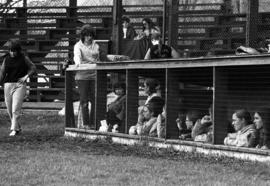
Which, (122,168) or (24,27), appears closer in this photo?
(122,168)

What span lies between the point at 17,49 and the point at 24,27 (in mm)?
9908

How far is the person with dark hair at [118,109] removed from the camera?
42.8 ft

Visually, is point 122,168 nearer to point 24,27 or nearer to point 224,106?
point 224,106

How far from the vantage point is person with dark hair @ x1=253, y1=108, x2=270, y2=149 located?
1054 centimetres

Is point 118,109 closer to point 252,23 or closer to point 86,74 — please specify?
point 86,74

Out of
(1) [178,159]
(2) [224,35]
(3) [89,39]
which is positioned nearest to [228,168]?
(1) [178,159]

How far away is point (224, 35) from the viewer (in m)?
19.8

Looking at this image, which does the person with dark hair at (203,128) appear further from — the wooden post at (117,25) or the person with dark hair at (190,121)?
the wooden post at (117,25)

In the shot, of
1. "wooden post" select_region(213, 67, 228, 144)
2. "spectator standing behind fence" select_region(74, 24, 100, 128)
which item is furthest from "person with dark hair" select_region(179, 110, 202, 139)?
"spectator standing behind fence" select_region(74, 24, 100, 128)

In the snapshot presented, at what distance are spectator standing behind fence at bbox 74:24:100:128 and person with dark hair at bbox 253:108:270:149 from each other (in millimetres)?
3727

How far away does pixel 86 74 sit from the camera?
14.0m

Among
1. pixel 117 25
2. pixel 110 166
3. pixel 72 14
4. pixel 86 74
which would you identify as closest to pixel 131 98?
pixel 86 74

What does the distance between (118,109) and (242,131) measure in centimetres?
298

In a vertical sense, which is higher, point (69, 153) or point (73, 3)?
point (73, 3)
